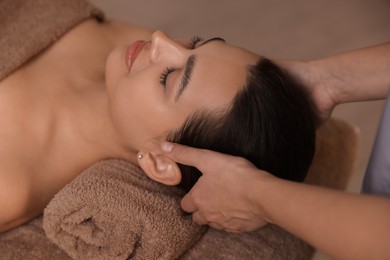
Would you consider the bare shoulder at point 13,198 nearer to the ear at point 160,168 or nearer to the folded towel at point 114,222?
the folded towel at point 114,222

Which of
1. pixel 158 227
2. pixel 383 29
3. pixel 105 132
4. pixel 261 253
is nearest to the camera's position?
pixel 158 227

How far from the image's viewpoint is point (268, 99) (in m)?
1.11

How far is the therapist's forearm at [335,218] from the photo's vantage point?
2.32ft

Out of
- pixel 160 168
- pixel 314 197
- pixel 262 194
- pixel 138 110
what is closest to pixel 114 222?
pixel 160 168

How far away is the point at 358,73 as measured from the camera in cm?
119

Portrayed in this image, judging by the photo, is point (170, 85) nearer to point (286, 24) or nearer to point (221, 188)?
point (221, 188)

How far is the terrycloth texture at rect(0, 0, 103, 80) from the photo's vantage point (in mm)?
1274

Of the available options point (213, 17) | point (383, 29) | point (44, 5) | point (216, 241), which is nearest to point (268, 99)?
point (216, 241)

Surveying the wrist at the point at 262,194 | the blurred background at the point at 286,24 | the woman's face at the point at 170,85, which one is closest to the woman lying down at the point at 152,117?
the woman's face at the point at 170,85

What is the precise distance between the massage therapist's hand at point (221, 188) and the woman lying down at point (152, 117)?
69mm

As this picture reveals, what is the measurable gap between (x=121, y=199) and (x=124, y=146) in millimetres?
204

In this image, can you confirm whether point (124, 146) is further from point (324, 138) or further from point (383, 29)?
point (383, 29)

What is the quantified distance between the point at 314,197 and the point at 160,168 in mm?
448

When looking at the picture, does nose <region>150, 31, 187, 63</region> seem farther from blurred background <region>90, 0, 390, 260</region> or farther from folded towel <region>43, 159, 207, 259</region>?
blurred background <region>90, 0, 390, 260</region>
